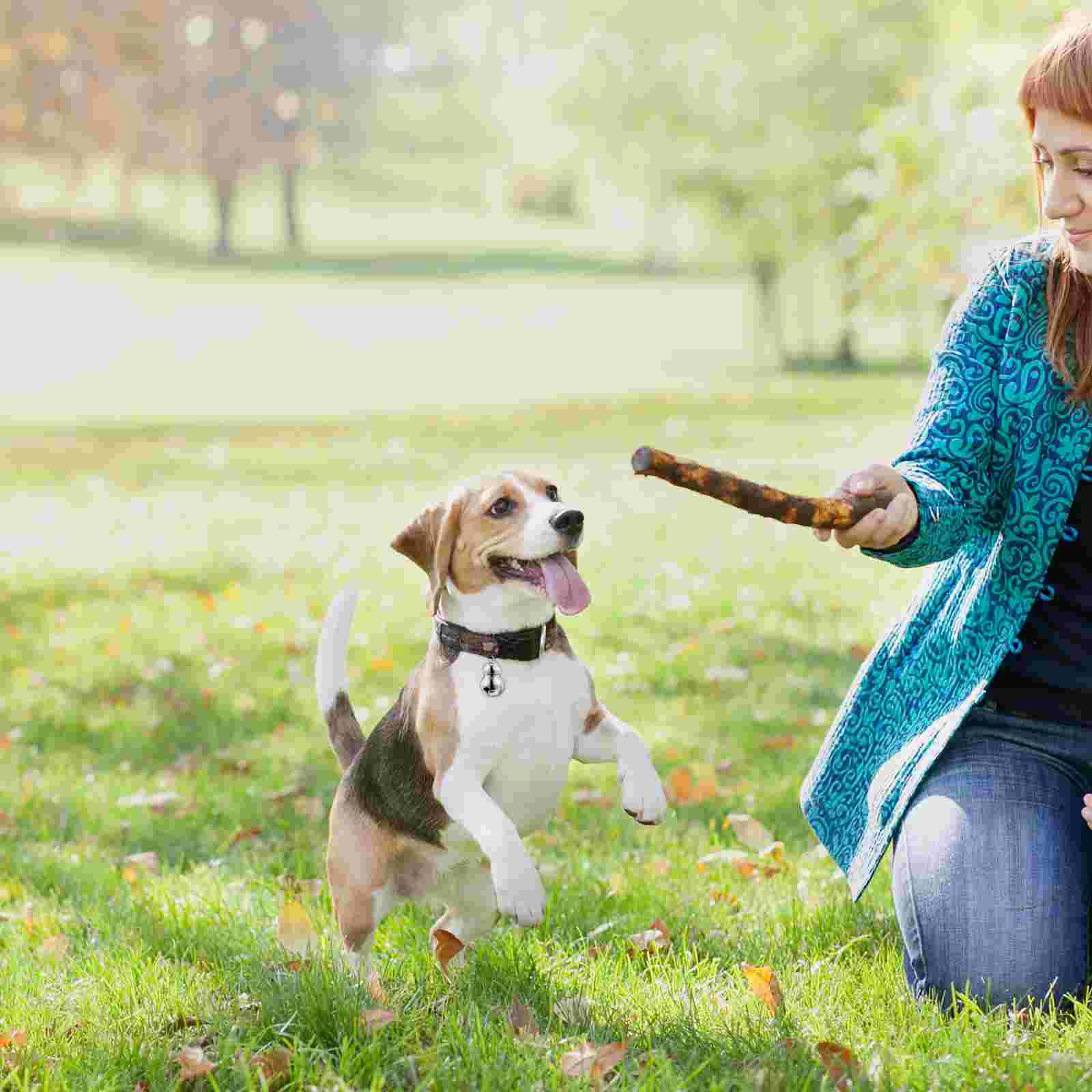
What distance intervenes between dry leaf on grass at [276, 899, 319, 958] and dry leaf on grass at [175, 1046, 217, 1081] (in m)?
0.64

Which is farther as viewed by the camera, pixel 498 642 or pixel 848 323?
pixel 848 323

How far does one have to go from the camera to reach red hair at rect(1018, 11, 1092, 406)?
10.4 ft

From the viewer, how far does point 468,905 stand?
3473 mm

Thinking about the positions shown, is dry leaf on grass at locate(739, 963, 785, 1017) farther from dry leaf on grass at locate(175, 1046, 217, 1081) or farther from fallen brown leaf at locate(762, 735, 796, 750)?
fallen brown leaf at locate(762, 735, 796, 750)

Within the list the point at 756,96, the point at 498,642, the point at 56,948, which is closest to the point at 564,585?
the point at 498,642

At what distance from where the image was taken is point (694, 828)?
14.9ft

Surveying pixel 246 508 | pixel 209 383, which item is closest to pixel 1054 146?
pixel 246 508

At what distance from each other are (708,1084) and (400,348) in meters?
31.0

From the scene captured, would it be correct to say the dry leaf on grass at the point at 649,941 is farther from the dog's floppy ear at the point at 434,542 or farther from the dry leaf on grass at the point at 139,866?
the dry leaf on grass at the point at 139,866

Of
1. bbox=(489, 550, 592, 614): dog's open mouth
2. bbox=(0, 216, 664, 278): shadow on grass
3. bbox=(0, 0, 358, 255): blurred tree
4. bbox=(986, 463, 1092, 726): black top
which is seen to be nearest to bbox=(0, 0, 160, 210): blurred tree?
bbox=(0, 0, 358, 255): blurred tree

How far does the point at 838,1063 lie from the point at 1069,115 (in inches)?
76.5

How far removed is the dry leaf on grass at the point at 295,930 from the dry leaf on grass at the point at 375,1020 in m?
0.59

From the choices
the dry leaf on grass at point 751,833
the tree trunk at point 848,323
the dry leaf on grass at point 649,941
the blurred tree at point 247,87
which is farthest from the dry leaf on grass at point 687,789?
the blurred tree at point 247,87

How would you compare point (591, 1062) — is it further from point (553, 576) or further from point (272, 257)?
point (272, 257)
